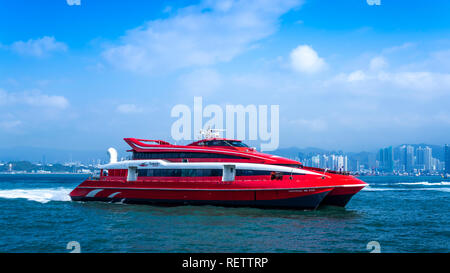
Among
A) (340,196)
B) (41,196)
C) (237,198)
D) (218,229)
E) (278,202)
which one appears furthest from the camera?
(41,196)

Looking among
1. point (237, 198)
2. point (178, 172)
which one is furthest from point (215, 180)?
point (178, 172)

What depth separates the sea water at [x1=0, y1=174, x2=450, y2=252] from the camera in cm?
1579

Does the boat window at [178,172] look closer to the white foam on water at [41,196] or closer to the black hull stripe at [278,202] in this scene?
the black hull stripe at [278,202]

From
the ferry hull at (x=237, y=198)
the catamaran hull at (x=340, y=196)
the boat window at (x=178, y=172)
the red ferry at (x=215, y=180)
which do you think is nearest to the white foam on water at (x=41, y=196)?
the red ferry at (x=215, y=180)

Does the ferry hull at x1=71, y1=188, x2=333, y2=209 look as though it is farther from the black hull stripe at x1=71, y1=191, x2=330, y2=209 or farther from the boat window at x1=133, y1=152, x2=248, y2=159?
the boat window at x1=133, y1=152, x2=248, y2=159

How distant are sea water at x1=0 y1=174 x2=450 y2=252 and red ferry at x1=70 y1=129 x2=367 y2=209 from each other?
0.82 metres

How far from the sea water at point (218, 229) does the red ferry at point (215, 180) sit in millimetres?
824

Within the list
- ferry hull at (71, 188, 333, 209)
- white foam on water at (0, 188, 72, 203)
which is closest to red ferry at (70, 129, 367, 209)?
ferry hull at (71, 188, 333, 209)

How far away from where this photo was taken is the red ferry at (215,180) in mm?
24219

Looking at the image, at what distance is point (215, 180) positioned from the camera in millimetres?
26203

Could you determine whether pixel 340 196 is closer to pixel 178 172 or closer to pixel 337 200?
pixel 337 200

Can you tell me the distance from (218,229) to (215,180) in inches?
291
